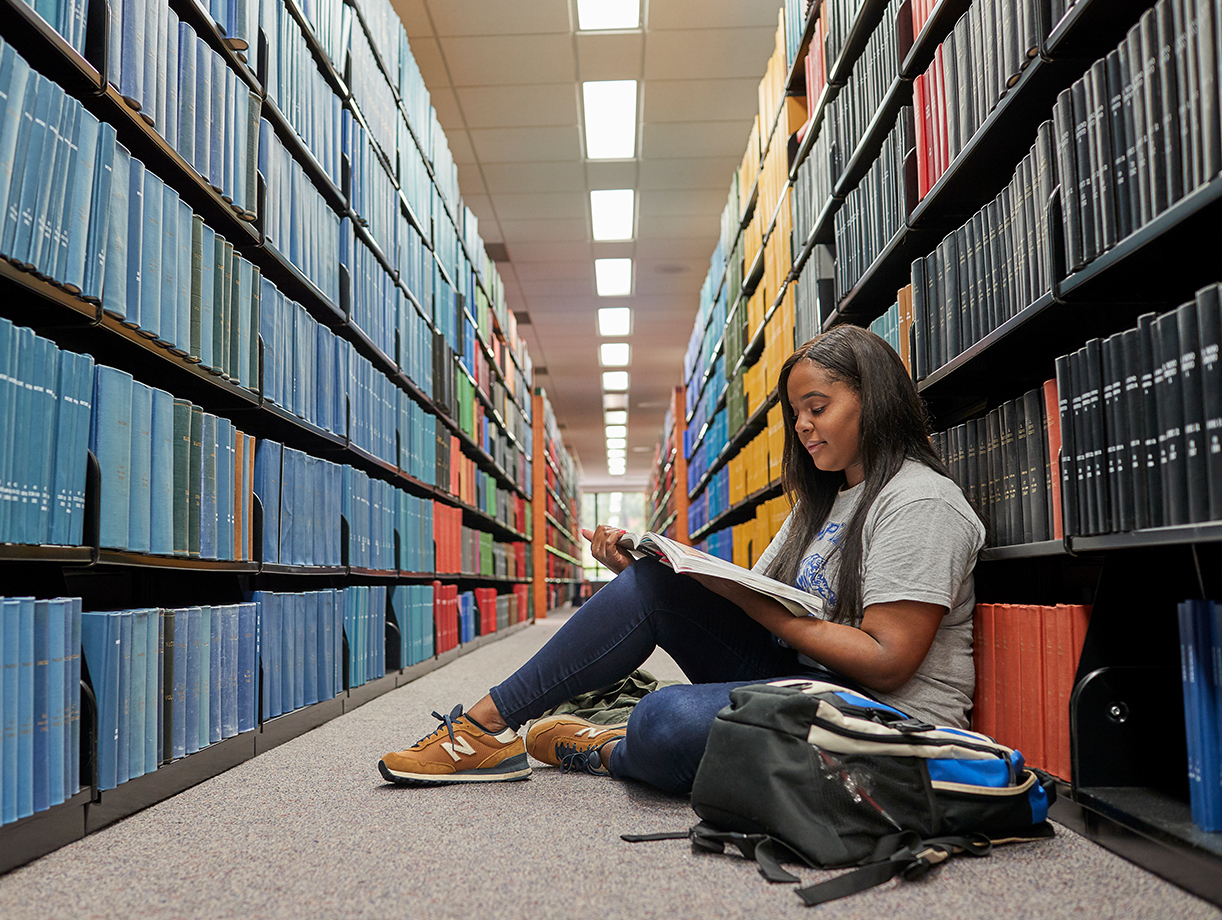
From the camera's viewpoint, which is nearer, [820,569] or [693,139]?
Result: [820,569]

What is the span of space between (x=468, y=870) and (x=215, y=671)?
814mm

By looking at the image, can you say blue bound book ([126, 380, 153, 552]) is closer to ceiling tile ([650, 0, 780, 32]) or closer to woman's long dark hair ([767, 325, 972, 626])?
woman's long dark hair ([767, 325, 972, 626])

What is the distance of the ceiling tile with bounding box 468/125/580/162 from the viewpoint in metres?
5.04

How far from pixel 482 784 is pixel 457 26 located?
3.56 metres

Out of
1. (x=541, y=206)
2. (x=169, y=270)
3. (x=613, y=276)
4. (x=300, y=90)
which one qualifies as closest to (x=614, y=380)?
(x=613, y=276)

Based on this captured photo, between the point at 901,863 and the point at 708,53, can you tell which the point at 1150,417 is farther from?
the point at 708,53

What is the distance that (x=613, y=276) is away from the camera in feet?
24.1

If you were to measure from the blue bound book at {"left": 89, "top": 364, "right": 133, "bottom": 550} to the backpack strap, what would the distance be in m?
1.07

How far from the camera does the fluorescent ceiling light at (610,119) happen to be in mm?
4656

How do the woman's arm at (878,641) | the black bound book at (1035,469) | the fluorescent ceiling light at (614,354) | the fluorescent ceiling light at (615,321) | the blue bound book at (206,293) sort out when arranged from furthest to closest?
the fluorescent ceiling light at (614,354) < the fluorescent ceiling light at (615,321) < the blue bound book at (206,293) < the black bound book at (1035,469) < the woman's arm at (878,641)

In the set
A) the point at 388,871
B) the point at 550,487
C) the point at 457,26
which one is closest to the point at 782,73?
the point at 457,26

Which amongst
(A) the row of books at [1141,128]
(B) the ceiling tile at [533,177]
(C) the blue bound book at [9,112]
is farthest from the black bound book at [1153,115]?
(B) the ceiling tile at [533,177]

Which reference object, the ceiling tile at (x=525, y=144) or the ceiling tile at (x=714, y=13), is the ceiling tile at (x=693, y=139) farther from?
the ceiling tile at (x=714, y=13)

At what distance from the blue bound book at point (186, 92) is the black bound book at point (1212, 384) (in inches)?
62.0
